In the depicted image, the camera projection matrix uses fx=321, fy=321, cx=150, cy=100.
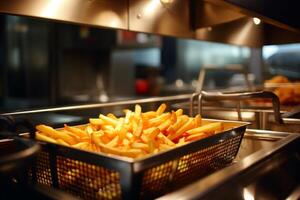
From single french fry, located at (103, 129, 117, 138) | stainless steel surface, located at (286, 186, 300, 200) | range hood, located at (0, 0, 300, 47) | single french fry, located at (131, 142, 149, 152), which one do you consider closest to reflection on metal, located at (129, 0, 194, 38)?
range hood, located at (0, 0, 300, 47)

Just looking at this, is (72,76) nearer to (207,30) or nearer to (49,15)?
(207,30)

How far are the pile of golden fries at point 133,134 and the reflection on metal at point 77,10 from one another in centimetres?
47

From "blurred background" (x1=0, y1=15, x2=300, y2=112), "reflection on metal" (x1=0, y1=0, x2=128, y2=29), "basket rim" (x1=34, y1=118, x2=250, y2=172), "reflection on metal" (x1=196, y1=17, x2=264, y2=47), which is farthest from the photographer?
"blurred background" (x1=0, y1=15, x2=300, y2=112)

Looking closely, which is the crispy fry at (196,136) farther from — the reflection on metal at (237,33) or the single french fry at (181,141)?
the reflection on metal at (237,33)

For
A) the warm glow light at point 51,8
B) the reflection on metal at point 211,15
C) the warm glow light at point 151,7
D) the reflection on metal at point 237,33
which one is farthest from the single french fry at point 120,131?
the reflection on metal at point 237,33

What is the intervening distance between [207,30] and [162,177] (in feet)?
5.44

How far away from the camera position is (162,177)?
0.80 m

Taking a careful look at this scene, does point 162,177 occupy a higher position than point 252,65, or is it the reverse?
point 252,65

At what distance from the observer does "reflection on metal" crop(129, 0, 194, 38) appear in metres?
1.63

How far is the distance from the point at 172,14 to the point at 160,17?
0.47 ft

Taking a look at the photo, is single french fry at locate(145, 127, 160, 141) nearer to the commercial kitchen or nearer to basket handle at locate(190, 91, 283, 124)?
the commercial kitchen

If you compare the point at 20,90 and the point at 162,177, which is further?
the point at 20,90

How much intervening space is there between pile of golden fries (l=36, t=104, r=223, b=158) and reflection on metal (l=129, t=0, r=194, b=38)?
67 cm

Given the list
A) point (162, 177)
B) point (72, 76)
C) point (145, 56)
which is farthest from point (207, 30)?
point (145, 56)
